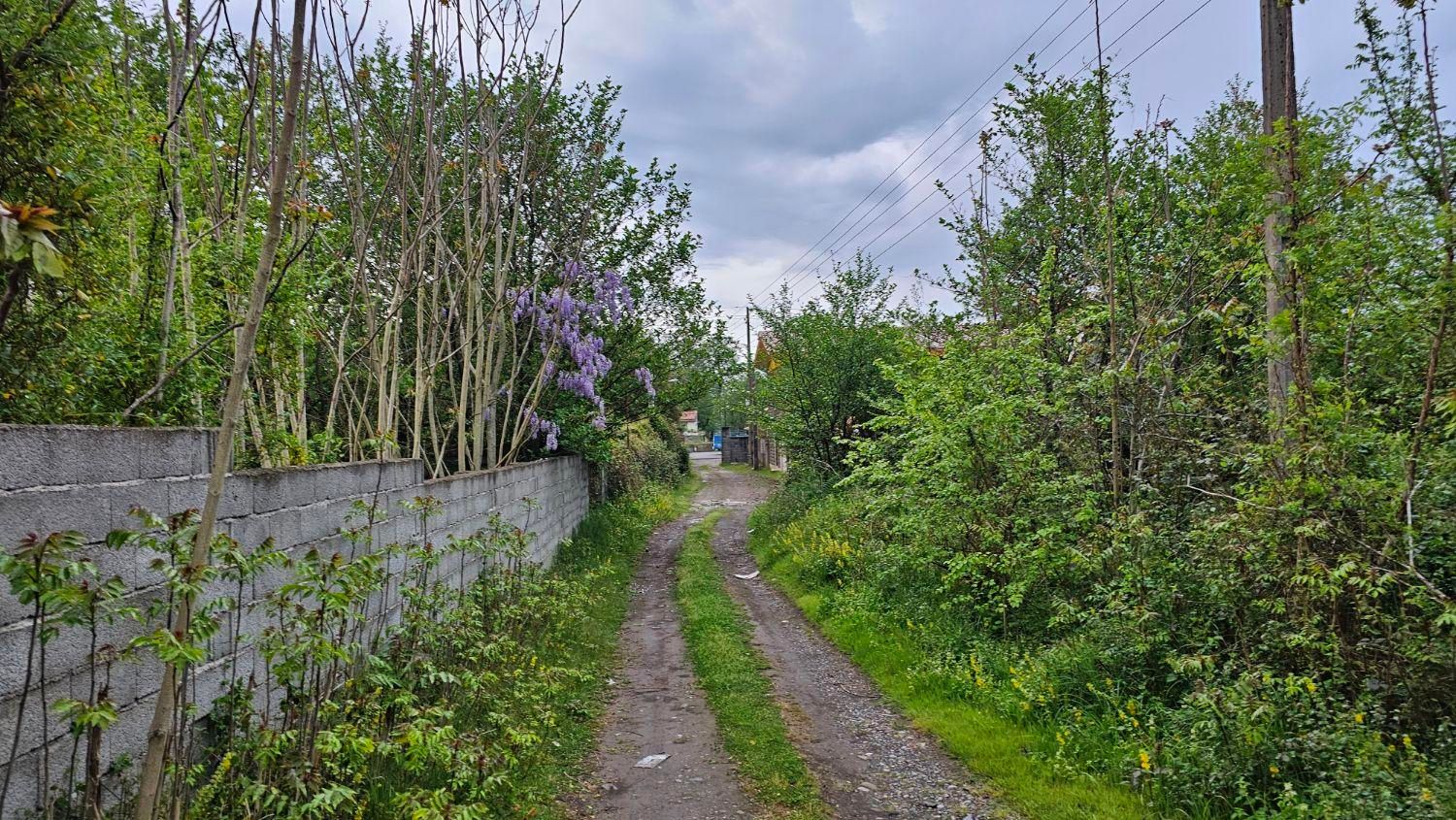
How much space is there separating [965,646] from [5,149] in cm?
→ 666

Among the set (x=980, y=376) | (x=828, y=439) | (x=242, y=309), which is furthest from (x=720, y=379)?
(x=242, y=309)

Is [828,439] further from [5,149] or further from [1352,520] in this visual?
[5,149]

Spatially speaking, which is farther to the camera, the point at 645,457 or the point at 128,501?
the point at 645,457

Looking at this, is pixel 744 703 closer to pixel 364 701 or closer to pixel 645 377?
pixel 364 701

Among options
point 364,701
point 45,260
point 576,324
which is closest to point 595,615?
point 576,324

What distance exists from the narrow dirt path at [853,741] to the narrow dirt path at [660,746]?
61 cm

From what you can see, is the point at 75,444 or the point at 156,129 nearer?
the point at 75,444

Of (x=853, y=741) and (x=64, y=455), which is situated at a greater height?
(x=64, y=455)

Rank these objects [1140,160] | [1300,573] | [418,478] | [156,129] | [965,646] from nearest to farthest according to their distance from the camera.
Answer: [156,129] < [1300,573] < [418,478] < [965,646] < [1140,160]

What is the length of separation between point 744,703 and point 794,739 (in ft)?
2.29

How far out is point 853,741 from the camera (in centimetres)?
528

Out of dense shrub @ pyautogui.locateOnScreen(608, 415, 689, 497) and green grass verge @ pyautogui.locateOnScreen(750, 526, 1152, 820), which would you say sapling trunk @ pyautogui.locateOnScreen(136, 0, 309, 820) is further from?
dense shrub @ pyautogui.locateOnScreen(608, 415, 689, 497)

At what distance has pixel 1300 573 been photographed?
4105 millimetres

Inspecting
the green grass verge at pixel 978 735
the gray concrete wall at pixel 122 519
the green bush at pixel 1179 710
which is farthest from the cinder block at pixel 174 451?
the green bush at pixel 1179 710
